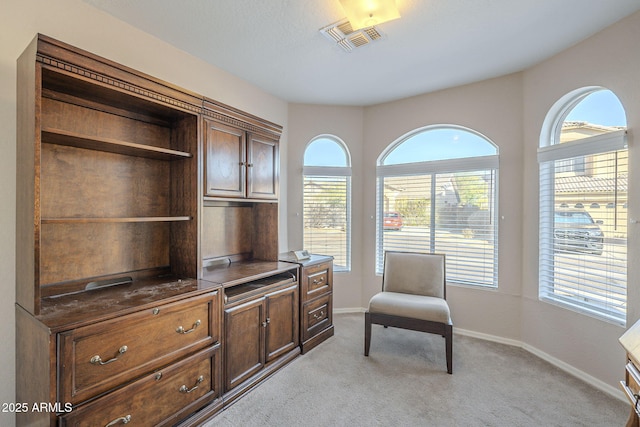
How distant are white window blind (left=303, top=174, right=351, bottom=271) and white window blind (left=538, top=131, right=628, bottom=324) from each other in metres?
2.09

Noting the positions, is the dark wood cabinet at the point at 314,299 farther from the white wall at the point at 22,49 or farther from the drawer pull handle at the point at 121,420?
the white wall at the point at 22,49

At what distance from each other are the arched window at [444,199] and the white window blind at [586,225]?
485 mm

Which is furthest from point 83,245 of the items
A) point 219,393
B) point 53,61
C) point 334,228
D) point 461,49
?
point 461,49

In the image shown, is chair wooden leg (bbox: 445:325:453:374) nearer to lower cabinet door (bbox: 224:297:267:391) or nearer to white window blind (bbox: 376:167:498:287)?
white window blind (bbox: 376:167:498:287)

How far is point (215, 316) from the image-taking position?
201cm

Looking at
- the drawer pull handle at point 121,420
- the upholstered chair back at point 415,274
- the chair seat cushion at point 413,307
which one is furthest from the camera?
the upholstered chair back at point 415,274

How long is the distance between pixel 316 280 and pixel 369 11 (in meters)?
2.31

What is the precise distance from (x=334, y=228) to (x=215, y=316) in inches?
85.2

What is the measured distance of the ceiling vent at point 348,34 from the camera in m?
2.16

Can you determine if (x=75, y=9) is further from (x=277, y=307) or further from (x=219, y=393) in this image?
(x=219, y=393)

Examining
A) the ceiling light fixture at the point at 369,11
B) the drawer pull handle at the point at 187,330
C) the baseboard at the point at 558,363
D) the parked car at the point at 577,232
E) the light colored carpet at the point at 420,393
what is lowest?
the light colored carpet at the point at 420,393

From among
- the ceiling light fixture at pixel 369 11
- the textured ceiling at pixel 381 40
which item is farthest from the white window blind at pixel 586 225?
the ceiling light fixture at pixel 369 11

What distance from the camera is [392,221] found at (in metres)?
3.79

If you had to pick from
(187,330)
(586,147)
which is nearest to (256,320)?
(187,330)
